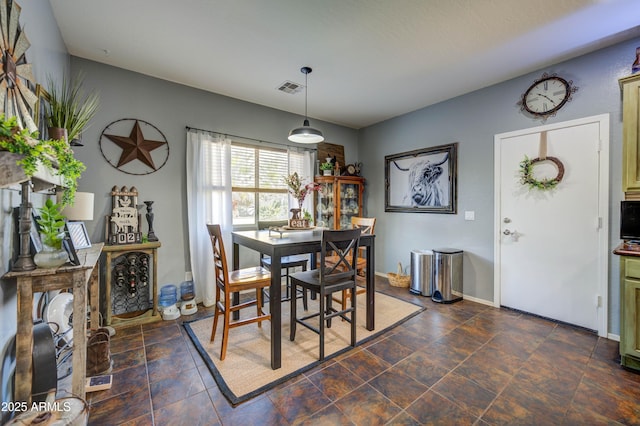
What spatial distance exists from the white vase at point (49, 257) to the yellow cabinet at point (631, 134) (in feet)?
13.1

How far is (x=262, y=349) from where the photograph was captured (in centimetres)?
230

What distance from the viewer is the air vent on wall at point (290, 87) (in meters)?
3.28

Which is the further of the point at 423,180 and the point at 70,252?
the point at 423,180

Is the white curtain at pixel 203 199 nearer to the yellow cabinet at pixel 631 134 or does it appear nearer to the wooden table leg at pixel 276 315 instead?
the wooden table leg at pixel 276 315

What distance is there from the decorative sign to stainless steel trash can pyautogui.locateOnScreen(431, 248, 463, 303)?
3.63 m

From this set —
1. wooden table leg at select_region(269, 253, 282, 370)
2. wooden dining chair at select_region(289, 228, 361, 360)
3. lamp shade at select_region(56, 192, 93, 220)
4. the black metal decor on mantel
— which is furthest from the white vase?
the black metal decor on mantel

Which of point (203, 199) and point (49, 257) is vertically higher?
point (203, 199)

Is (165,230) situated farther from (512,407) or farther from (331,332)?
(512,407)

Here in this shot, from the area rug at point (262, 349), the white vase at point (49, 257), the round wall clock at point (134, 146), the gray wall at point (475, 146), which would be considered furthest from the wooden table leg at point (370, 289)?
the round wall clock at point (134, 146)

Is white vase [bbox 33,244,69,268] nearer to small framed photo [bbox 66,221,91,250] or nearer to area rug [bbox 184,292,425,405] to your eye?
small framed photo [bbox 66,221,91,250]

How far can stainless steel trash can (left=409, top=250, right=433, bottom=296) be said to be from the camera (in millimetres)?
3604

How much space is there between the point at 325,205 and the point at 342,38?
2.64m

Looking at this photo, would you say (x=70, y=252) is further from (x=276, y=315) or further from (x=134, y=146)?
(x=134, y=146)

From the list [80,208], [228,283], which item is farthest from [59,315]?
[228,283]
